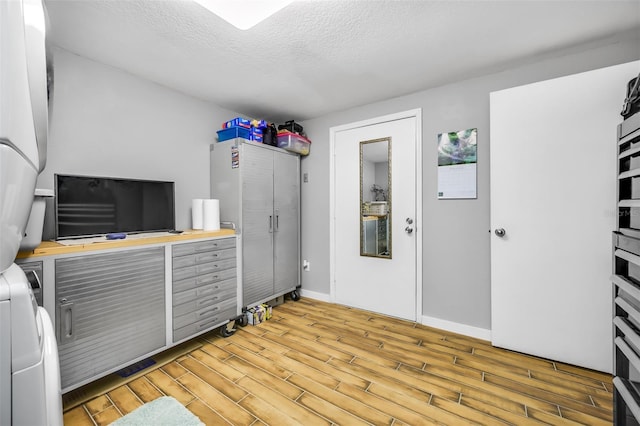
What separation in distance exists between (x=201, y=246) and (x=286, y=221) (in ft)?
3.99

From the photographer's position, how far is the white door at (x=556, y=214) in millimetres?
1870

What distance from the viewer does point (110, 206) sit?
213 centimetres

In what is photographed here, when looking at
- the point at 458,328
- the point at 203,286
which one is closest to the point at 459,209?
the point at 458,328

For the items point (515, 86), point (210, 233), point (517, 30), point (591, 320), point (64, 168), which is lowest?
point (591, 320)

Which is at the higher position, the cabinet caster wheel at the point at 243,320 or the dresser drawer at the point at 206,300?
the dresser drawer at the point at 206,300

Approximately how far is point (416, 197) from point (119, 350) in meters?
2.70

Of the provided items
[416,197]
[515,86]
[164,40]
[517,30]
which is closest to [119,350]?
[164,40]

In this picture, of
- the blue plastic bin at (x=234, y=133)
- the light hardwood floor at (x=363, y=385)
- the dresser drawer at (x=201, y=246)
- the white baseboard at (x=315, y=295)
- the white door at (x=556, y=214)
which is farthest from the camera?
the white baseboard at (x=315, y=295)

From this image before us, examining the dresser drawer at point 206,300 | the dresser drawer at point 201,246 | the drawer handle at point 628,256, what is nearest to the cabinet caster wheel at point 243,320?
the dresser drawer at point 206,300

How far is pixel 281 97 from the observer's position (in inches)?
113

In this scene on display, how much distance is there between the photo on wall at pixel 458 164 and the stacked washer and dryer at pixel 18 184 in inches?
106

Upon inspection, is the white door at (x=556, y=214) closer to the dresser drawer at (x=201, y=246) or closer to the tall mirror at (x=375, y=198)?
the tall mirror at (x=375, y=198)

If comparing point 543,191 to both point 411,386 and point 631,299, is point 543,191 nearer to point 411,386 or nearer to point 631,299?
point 631,299

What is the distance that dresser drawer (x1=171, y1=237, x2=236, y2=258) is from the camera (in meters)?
2.13
